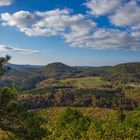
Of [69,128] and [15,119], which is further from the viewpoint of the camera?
[69,128]

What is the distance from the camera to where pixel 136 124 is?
71.2 meters

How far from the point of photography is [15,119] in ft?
97.5

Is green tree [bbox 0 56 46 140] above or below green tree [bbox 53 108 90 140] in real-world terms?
above

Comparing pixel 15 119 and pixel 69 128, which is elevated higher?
pixel 15 119

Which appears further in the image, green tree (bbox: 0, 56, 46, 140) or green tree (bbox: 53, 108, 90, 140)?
green tree (bbox: 53, 108, 90, 140)

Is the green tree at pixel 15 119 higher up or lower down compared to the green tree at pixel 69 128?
higher up

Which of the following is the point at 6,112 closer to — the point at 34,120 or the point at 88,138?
the point at 34,120

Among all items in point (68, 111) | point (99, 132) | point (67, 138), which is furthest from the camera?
point (68, 111)

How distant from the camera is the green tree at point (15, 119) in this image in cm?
2920

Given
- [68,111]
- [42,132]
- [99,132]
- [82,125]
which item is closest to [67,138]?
[82,125]

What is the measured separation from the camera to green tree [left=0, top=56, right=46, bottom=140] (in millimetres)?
29203

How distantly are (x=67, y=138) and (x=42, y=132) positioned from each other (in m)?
33.9

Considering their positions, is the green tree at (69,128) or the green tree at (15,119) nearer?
the green tree at (15,119)

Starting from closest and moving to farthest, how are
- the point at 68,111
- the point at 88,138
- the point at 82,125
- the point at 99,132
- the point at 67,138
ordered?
the point at 99,132 → the point at 88,138 → the point at 67,138 → the point at 82,125 → the point at 68,111
